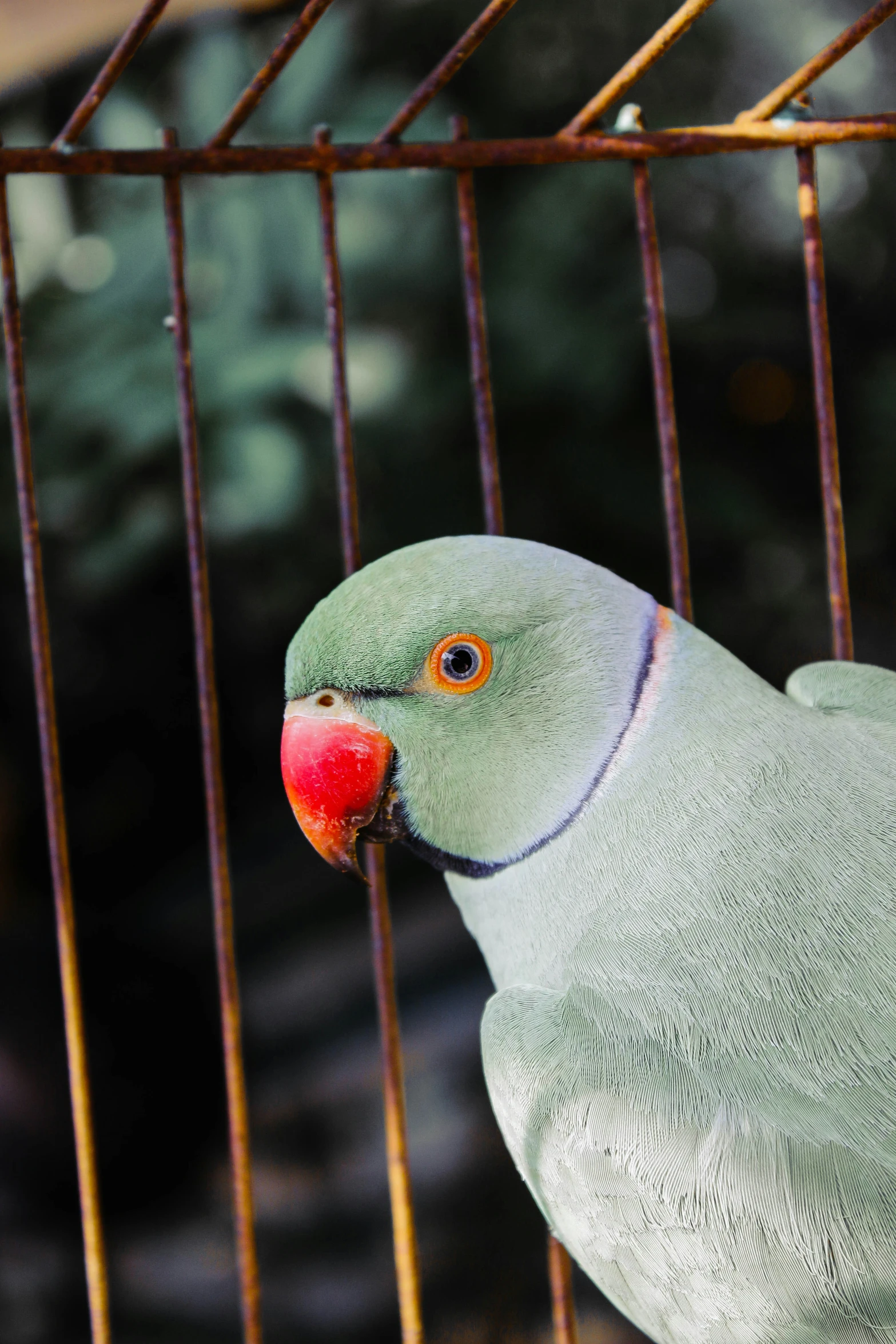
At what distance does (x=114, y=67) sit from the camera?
2.93 ft

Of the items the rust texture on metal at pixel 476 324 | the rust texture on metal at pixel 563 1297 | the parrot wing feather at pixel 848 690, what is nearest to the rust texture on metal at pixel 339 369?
the rust texture on metal at pixel 476 324

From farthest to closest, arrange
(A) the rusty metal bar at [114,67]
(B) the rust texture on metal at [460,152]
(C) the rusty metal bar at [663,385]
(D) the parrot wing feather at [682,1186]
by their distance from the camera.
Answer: (C) the rusty metal bar at [663,385] < (B) the rust texture on metal at [460,152] < (A) the rusty metal bar at [114,67] < (D) the parrot wing feather at [682,1186]

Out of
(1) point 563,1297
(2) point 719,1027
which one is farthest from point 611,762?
(1) point 563,1297

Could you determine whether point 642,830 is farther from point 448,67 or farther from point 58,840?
point 448,67

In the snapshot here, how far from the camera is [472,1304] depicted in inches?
81.7

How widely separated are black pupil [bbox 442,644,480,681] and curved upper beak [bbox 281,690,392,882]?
3.2 inches

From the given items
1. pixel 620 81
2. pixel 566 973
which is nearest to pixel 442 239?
pixel 620 81

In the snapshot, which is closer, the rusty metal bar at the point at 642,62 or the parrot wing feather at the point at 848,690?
the rusty metal bar at the point at 642,62

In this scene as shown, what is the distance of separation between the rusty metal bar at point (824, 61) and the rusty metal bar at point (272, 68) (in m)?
0.44

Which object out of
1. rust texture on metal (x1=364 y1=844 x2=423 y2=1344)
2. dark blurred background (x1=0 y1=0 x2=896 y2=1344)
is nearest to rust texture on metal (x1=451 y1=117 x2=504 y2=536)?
rust texture on metal (x1=364 y1=844 x2=423 y2=1344)

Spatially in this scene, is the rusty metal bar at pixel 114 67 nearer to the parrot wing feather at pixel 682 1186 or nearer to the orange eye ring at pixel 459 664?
the orange eye ring at pixel 459 664

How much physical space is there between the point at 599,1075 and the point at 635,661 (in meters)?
0.35

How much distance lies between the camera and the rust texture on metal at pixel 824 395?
43.1 inches

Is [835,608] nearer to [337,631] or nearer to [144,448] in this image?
[337,631]
